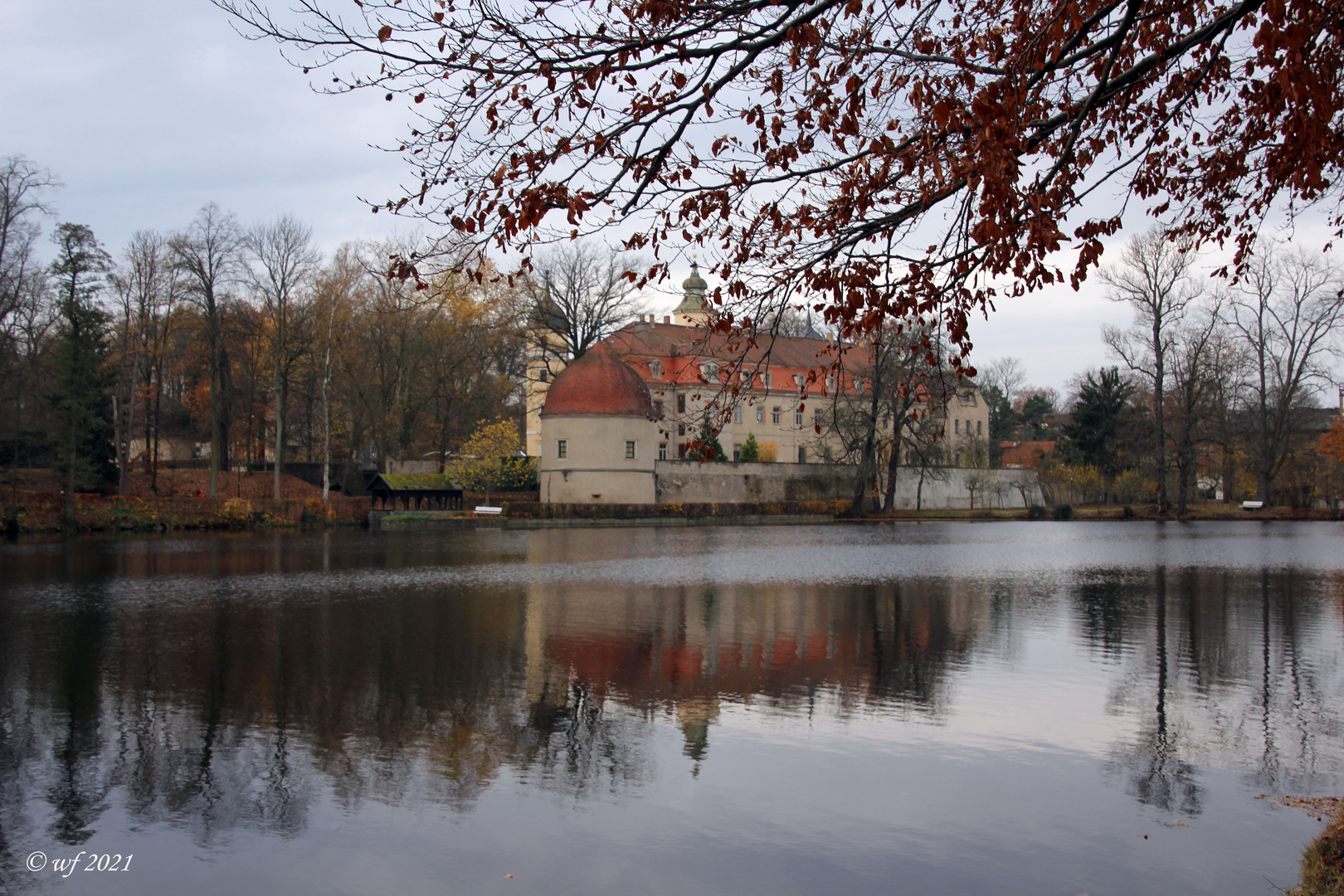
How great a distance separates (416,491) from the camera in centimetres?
4391

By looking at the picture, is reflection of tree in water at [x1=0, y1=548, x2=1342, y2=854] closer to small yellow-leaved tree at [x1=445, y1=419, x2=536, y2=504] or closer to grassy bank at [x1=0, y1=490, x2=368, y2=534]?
grassy bank at [x1=0, y1=490, x2=368, y2=534]

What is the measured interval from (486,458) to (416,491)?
512 cm

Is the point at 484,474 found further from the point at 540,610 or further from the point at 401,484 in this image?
the point at 540,610

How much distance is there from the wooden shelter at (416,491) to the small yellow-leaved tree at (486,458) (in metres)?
1.68

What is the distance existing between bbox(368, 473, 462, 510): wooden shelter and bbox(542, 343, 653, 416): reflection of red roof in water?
7.18 meters

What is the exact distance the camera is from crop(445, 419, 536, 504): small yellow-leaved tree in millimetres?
47906

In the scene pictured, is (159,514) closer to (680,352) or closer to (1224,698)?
(680,352)

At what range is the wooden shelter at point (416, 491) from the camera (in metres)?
43.4

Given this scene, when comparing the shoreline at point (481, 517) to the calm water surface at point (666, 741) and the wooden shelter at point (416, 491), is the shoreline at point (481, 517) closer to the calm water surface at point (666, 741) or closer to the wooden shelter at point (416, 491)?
the wooden shelter at point (416, 491)

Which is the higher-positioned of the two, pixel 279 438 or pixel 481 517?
pixel 279 438

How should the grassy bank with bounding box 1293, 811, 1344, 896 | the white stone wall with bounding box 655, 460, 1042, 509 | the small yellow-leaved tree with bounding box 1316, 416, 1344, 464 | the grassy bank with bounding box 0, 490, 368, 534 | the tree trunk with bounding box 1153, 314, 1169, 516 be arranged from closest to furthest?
the grassy bank with bounding box 1293, 811, 1344, 896 → the grassy bank with bounding box 0, 490, 368, 534 → the tree trunk with bounding box 1153, 314, 1169, 516 → the small yellow-leaved tree with bounding box 1316, 416, 1344, 464 → the white stone wall with bounding box 655, 460, 1042, 509

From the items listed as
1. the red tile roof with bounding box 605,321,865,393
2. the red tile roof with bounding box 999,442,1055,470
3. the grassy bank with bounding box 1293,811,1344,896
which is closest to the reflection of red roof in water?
the red tile roof with bounding box 605,321,865,393

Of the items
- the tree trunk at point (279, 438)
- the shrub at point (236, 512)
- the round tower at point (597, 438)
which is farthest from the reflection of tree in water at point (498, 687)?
the round tower at point (597, 438)

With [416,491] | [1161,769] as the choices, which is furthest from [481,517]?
[1161,769]
